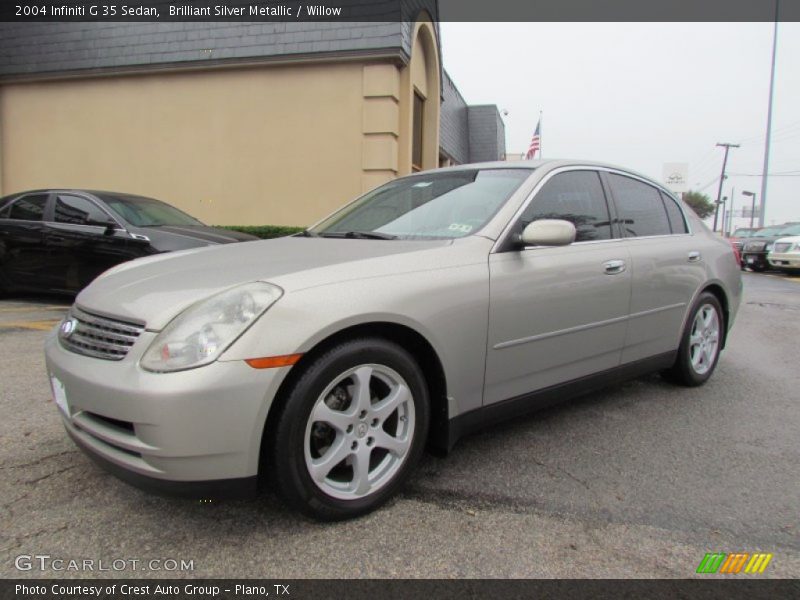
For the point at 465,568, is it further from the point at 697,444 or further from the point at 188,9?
the point at 188,9

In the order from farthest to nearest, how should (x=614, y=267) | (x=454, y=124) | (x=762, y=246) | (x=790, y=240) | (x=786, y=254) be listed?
(x=454, y=124) < (x=762, y=246) < (x=790, y=240) < (x=786, y=254) < (x=614, y=267)

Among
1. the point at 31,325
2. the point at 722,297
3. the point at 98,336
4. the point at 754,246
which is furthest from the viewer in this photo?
the point at 754,246

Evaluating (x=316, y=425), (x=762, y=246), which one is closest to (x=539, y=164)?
(x=316, y=425)

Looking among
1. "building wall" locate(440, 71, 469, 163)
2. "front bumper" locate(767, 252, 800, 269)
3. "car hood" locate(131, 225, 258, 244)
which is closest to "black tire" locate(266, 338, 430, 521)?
"car hood" locate(131, 225, 258, 244)

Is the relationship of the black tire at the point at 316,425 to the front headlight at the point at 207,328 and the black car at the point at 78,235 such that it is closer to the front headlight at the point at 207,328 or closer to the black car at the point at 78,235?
the front headlight at the point at 207,328

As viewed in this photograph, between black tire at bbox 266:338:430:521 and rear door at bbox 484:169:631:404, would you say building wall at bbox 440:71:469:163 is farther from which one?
black tire at bbox 266:338:430:521

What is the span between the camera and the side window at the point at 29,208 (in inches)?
264

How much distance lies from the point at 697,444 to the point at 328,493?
2125mm

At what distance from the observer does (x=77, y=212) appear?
21.0 ft

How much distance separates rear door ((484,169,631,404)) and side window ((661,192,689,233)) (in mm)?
835

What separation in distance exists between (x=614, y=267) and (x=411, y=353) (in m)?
1.48

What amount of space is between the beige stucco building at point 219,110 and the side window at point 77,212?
13.3 feet

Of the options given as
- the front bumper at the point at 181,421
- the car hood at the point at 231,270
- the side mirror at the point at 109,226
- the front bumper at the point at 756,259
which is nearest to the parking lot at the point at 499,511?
the front bumper at the point at 181,421
